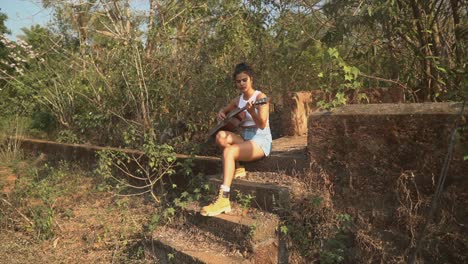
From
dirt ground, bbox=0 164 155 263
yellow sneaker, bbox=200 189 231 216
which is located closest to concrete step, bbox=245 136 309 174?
yellow sneaker, bbox=200 189 231 216

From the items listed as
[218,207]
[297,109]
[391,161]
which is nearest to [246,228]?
[218,207]

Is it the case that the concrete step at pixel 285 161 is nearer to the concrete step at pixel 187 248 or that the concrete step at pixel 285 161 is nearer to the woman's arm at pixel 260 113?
the woman's arm at pixel 260 113

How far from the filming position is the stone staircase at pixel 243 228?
3.11m

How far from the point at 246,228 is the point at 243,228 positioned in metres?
0.03

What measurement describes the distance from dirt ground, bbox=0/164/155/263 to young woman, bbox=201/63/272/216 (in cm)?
87

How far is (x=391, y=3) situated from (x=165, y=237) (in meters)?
3.03

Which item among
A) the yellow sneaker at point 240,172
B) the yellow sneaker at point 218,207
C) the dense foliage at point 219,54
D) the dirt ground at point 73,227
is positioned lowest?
the dirt ground at point 73,227

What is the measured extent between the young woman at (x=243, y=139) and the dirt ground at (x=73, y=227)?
0.87 m

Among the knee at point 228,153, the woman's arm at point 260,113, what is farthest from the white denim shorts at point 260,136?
the knee at point 228,153

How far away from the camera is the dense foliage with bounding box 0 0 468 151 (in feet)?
14.0

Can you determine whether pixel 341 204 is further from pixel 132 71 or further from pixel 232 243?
pixel 132 71

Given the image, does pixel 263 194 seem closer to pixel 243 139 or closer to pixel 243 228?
pixel 243 228

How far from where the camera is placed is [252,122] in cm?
400

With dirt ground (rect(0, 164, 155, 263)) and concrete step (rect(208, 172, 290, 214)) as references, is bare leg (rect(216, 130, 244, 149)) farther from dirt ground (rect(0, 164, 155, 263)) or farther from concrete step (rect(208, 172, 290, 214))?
dirt ground (rect(0, 164, 155, 263))
